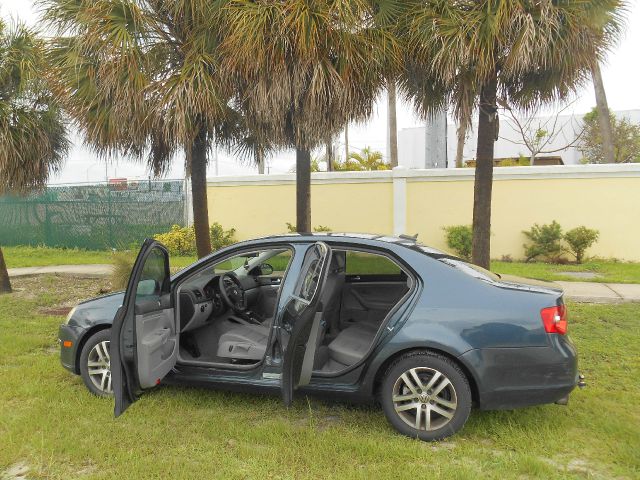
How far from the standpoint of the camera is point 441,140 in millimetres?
14953

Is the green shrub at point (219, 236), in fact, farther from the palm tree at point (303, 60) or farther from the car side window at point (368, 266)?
the car side window at point (368, 266)

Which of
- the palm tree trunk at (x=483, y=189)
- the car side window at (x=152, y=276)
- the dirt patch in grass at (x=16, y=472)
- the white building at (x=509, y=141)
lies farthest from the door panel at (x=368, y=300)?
the white building at (x=509, y=141)

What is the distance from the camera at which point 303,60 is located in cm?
679

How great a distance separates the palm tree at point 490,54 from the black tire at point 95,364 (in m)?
4.94

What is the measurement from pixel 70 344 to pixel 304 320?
233cm

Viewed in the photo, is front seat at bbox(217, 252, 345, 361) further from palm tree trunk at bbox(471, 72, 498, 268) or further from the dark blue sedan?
palm tree trunk at bbox(471, 72, 498, 268)

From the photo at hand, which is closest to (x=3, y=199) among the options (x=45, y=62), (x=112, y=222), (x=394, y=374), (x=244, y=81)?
(x=112, y=222)

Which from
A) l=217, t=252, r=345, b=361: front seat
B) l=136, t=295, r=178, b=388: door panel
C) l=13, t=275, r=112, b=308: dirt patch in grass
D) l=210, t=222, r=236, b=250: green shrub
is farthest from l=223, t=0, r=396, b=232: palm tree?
l=210, t=222, r=236, b=250: green shrub

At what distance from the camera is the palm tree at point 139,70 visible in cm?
721

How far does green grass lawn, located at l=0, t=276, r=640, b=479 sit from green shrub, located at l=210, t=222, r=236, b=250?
10.2 meters

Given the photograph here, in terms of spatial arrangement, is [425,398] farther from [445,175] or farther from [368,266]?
[445,175]

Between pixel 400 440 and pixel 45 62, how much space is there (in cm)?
760

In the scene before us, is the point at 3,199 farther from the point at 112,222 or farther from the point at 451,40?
the point at 451,40

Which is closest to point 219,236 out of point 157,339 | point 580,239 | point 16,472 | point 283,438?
point 580,239
